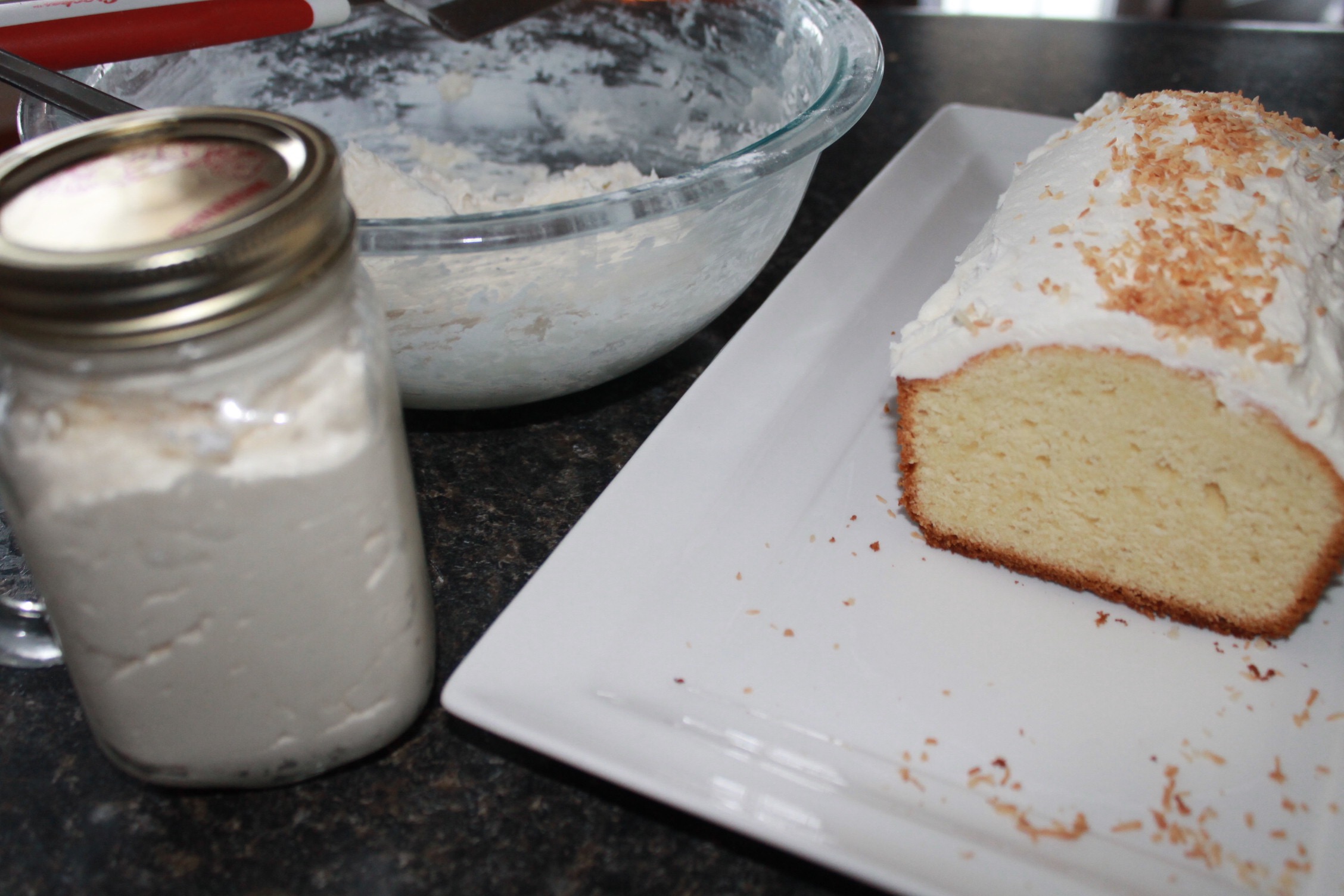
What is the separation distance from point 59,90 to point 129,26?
328 mm

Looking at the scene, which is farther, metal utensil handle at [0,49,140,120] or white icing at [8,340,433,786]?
metal utensil handle at [0,49,140,120]

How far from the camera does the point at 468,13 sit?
170cm

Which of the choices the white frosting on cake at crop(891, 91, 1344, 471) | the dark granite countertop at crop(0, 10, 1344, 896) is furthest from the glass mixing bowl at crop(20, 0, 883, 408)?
the white frosting on cake at crop(891, 91, 1344, 471)

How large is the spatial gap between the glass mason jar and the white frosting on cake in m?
0.72

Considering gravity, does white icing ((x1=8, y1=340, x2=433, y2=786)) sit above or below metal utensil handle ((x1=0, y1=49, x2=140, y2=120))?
below

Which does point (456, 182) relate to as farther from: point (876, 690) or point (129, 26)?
point (876, 690)

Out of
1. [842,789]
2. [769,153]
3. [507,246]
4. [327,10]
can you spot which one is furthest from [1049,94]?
[842,789]

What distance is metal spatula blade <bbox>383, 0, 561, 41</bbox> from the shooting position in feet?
5.48

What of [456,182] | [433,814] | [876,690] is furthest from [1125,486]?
[456,182]

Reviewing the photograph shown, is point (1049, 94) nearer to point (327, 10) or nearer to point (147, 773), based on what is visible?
point (327, 10)

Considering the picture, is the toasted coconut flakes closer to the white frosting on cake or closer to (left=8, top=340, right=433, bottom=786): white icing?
the white frosting on cake

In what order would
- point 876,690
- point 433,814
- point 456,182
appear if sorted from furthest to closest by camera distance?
point 456,182
point 876,690
point 433,814

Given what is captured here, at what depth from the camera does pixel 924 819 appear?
91cm

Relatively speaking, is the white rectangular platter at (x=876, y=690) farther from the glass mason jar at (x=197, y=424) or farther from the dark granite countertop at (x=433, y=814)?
the glass mason jar at (x=197, y=424)
